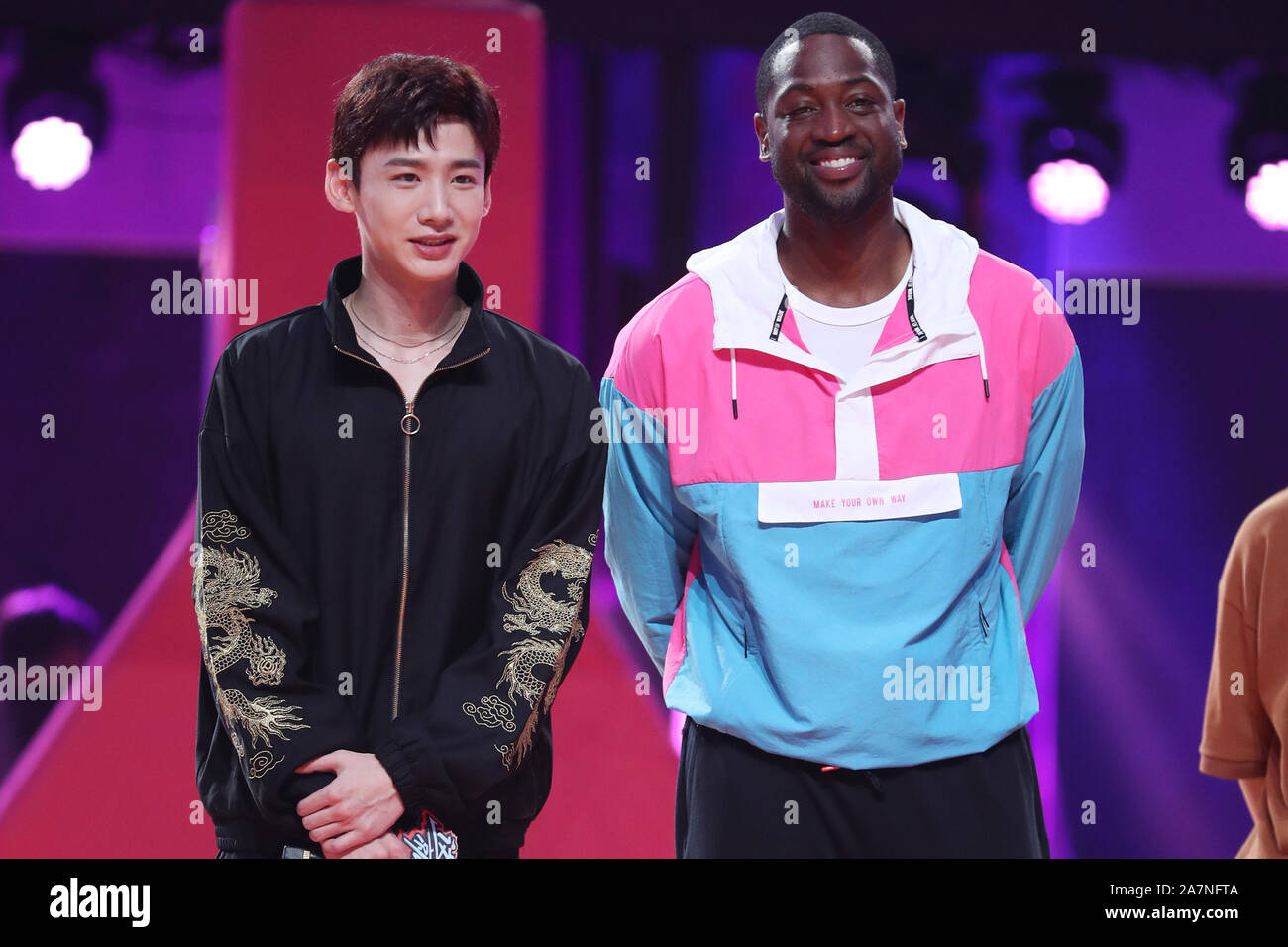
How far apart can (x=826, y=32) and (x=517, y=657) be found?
3.77 feet

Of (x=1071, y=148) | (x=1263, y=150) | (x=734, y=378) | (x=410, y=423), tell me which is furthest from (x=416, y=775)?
(x=1263, y=150)

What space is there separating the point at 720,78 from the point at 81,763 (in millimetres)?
2031

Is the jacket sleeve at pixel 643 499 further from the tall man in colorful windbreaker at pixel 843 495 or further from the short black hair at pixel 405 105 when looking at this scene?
the short black hair at pixel 405 105

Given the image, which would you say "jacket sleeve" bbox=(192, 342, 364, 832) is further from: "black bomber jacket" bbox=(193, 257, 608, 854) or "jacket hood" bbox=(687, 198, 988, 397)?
"jacket hood" bbox=(687, 198, 988, 397)

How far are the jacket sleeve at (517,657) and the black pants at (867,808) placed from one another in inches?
13.1

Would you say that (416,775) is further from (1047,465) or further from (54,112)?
(54,112)

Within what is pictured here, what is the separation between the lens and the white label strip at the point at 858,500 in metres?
2.27

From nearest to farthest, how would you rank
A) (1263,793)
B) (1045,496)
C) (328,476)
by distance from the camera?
(328,476) → (1045,496) → (1263,793)

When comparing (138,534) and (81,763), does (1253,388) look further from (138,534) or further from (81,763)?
(81,763)

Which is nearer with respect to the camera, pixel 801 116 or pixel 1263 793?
pixel 801 116

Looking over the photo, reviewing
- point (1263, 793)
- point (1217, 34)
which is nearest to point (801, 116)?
point (1217, 34)

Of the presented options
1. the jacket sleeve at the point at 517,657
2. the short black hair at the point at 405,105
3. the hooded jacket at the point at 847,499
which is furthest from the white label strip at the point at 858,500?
the short black hair at the point at 405,105

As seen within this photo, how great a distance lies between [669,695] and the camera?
Result: 92.0 inches
